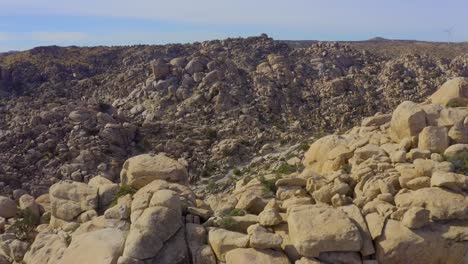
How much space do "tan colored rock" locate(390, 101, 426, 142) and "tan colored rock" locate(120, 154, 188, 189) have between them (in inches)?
333

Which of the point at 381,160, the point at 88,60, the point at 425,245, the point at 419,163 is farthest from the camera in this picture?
the point at 88,60

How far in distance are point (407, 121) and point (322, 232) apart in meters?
7.48

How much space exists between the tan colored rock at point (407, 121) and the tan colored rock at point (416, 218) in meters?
5.40

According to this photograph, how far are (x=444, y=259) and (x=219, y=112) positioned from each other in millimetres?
35635

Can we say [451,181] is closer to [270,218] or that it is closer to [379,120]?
[270,218]

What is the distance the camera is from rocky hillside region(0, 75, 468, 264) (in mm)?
14156

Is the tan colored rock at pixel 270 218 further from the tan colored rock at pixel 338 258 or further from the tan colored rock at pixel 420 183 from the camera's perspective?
the tan colored rock at pixel 420 183

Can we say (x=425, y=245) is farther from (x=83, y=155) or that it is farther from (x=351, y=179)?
(x=83, y=155)

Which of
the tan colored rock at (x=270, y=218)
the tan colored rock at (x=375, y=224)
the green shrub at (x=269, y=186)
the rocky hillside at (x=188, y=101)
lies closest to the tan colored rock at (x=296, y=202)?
the tan colored rock at (x=270, y=218)

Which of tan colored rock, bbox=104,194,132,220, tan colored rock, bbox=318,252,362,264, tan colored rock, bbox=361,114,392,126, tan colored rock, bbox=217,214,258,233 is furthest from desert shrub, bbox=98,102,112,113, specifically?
tan colored rock, bbox=318,252,362,264

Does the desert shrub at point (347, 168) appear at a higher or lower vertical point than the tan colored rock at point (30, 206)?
higher

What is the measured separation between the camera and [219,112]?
4891 centimetres

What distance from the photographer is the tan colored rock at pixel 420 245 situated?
14.2 m

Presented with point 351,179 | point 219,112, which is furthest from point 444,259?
point 219,112
